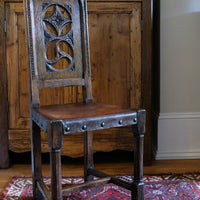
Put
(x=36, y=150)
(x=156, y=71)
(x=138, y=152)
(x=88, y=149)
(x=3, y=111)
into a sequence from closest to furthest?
(x=138, y=152), (x=36, y=150), (x=88, y=149), (x=3, y=111), (x=156, y=71)

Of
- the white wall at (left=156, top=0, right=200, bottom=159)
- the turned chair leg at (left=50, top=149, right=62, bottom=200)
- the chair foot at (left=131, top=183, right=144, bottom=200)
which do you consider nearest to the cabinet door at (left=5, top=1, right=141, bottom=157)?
the white wall at (left=156, top=0, right=200, bottom=159)

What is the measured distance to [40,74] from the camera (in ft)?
5.42

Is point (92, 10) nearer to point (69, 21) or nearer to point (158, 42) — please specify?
point (69, 21)

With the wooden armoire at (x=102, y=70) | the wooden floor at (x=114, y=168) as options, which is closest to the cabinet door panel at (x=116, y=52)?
the wooden armoire at (x=102, y=70)

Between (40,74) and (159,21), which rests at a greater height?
(159,21)

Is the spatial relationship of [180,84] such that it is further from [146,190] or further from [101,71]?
[146,190]

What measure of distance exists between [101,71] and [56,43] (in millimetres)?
573

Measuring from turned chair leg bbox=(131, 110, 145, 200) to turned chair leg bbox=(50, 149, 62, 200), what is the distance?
1.30 ft

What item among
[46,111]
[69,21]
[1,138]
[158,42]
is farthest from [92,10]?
[1,138]

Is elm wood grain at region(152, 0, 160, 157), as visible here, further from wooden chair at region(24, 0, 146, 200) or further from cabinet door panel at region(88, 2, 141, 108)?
wooden chair at region(24, 0, 146, 200)

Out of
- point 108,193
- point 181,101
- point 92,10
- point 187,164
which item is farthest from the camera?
point 181,101

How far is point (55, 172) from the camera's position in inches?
52.8

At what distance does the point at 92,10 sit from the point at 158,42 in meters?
0.61

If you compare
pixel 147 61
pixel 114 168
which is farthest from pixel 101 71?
pixel 114 168
